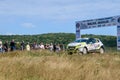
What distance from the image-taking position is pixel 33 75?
14727 millimetres

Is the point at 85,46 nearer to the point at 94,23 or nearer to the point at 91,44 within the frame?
the point at 91,44

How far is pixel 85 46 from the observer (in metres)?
35.2

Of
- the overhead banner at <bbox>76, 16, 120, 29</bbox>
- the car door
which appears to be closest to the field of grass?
the car door

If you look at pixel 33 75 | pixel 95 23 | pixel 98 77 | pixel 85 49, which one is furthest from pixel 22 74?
pixel 95 23

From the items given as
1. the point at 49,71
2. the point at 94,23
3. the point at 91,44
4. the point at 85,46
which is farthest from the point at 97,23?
the point at 49,71

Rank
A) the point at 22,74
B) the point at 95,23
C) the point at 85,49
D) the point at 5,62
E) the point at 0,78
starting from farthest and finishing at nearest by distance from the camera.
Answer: the point at 95,23 → the point at 85,49 → the point at 5,62 → the point at 22,74 → the point at 0,78

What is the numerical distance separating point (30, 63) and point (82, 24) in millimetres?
32544

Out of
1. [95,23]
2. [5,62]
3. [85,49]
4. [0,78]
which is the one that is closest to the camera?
[0,78]

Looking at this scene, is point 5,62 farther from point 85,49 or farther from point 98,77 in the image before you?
point 85,49

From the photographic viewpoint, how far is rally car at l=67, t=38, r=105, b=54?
34562 mm

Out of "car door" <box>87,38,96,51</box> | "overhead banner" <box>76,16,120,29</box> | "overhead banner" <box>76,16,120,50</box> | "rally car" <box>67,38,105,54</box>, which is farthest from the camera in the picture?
"overhead banner" <box>76,16,120,50</box>

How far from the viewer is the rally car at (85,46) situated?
34.6 m

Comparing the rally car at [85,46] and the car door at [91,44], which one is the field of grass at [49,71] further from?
the car door at [91,44]

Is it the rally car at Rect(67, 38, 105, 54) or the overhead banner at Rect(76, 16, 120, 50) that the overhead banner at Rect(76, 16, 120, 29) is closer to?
the overhead banner at Rect(76, 16, 120, 50)
